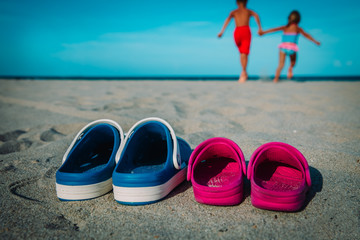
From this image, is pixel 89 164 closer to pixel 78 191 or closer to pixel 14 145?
pixel 78 191

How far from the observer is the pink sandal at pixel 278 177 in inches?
41.5

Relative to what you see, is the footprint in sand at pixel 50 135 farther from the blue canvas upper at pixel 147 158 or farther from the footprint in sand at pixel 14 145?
the blue canvas upper at pixel 147 158

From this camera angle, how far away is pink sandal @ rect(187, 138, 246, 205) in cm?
111

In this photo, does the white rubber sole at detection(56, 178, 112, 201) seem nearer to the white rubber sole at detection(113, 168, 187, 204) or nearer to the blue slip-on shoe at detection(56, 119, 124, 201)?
the blue slip-on shoe at detection(56, 119, 124, 201)

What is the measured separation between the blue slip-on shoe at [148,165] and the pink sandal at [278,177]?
1.36ft

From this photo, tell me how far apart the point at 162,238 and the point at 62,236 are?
420 mm

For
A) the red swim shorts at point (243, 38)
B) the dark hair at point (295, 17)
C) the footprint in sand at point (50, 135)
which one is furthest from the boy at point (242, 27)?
the footprint in sand at point (50, 135)

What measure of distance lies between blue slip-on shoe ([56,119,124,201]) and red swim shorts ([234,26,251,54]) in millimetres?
4973

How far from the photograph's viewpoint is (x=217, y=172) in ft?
4.63

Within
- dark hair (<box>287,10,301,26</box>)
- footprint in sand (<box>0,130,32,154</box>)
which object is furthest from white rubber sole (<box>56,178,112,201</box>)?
dark hair (<box>287,10,301,26</box>)

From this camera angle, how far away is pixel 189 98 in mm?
3896

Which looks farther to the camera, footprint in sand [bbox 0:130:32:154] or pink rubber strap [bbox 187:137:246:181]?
footprint in sand [bbox 0:130:32:154]

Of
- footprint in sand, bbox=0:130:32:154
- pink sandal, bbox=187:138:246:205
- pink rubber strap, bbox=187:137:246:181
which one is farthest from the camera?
footprint in sand, bbox=0:130:32:154

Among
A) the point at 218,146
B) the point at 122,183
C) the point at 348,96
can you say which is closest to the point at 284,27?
the point at 348,96
